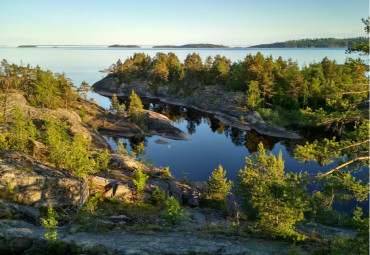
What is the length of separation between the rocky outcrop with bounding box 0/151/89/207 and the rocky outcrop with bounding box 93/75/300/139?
60.0m

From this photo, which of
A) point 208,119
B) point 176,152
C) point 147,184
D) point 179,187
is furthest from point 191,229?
point 208,119

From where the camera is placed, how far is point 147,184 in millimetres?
34031

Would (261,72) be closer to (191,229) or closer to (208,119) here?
(208,119)

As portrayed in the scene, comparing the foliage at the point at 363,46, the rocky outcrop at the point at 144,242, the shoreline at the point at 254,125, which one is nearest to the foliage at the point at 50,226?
the rocky outcrop at the point at 144,242

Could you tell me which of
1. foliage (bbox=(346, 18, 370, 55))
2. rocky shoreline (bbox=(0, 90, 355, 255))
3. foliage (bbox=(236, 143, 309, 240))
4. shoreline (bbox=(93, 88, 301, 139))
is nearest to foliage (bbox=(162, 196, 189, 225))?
rocky shoreline (bbox=(0, 90, 355, 255))

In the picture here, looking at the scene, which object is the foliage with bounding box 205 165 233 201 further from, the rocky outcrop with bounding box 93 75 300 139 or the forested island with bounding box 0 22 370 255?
the rocky outcrop with bounding box 93 75 300 139

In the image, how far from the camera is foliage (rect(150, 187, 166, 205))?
1242 inches

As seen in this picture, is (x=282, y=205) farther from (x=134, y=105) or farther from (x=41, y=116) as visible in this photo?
(x=134, y=105)

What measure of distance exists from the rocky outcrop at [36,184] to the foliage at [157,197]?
319 inches

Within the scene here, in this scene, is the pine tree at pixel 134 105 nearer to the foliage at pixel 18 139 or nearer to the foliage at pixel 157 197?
the foliage at pixel 18 139

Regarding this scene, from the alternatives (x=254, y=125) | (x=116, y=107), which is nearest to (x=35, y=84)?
(x=116, y=107)

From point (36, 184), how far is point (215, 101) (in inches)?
3248

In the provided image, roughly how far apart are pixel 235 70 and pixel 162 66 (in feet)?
140

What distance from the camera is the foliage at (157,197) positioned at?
104ft
